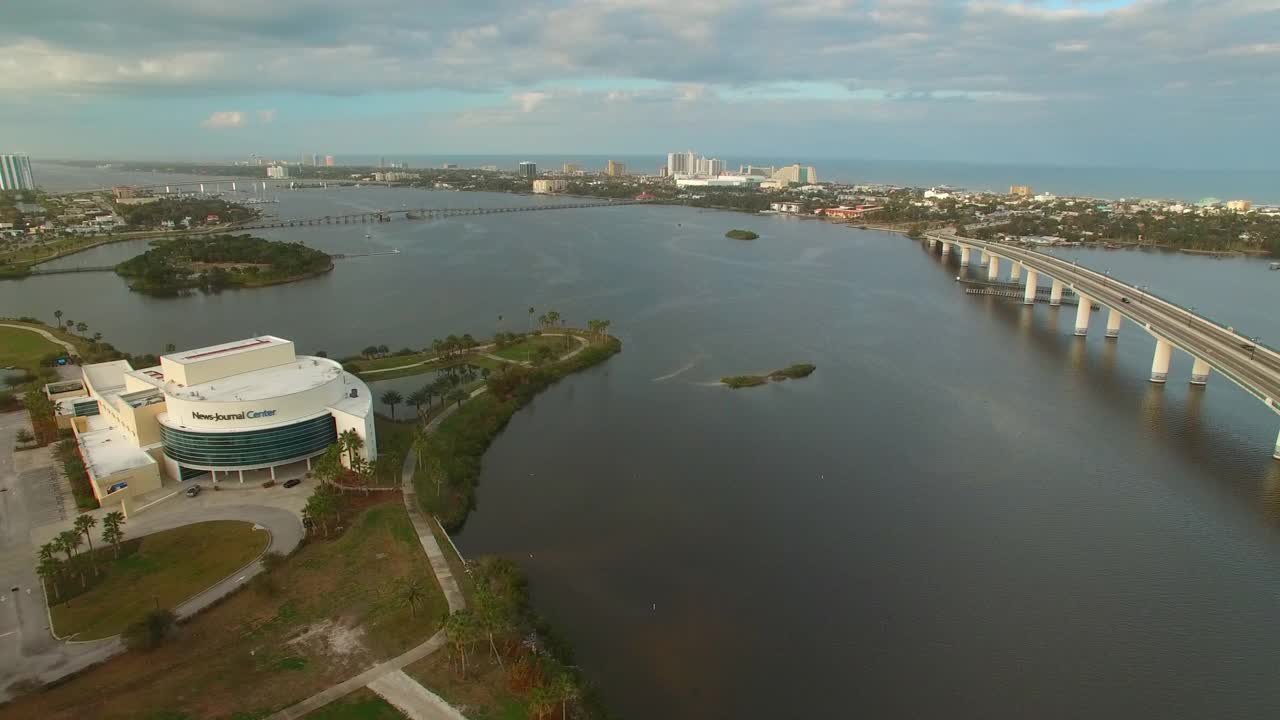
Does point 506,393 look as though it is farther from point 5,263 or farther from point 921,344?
point 5,263

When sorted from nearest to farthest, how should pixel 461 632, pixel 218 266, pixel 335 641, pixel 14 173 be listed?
pixel 461 632 → pixel 335 641 → pixel 218 266 → pixel 14 173

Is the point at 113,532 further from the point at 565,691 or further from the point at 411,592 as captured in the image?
the point at 565,691

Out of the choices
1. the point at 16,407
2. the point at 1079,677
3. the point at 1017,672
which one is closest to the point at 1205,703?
the point at 1079,677

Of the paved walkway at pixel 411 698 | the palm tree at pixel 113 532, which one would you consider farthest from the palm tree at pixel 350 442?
the paved walkway at pixel 411 698

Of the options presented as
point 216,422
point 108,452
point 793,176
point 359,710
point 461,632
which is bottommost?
point 359,710

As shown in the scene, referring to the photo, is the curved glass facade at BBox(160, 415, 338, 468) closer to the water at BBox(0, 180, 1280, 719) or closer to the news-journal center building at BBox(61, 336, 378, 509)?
the news-journal center building at BBox(61, 336, 378, 509)

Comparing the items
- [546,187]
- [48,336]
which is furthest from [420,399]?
[546,187]
